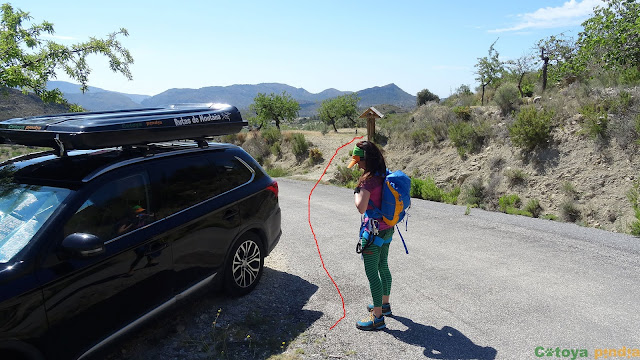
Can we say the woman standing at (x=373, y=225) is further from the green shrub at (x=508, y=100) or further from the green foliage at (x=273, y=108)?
the green foliage at (x=273, y=108)

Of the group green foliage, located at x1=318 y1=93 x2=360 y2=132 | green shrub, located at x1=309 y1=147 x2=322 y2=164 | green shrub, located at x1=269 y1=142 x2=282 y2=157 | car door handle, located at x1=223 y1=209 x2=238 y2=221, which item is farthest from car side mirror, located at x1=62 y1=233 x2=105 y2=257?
green foliage, located at x1=318 y1=93 x2=360 y2=132

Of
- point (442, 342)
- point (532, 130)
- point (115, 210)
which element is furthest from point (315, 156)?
point (115, 210)

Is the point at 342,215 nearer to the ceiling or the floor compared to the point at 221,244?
nearer to the floor

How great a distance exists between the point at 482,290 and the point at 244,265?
295 cm

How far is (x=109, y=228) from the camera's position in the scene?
341cm

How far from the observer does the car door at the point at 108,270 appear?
9.72 feet

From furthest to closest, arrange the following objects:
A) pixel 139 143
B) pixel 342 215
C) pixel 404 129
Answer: pixel 404 129 < pixel 342 215 < pixel 139 143

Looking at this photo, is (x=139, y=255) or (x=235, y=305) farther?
(x=235, y=305)

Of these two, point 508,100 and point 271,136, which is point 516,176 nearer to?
point 508,100

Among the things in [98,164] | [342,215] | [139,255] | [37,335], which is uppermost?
[98,164]

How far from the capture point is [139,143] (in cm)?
383

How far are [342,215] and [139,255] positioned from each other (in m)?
6.49

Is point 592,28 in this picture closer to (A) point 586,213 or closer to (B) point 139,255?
(A) point 586,213

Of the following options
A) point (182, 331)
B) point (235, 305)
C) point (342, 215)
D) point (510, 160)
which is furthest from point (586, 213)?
point (182, 331)
